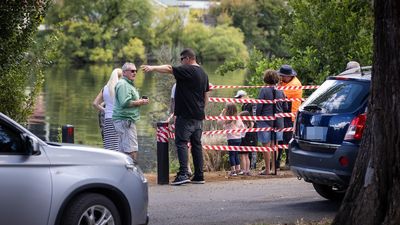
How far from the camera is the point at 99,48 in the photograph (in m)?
92.3

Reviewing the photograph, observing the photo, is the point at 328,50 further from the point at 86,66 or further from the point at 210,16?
the point at 210,16

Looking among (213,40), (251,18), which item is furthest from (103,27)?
(251,18)

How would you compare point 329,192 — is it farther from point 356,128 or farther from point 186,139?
point 186,139

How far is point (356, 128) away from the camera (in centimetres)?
972

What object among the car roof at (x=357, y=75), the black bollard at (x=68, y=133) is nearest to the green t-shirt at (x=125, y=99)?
the black bollard at (x=68, y=133)

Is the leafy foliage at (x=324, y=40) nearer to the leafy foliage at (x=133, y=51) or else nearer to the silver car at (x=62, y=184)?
the silver car at (x=62, y=184)

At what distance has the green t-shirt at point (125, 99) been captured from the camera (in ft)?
40.7

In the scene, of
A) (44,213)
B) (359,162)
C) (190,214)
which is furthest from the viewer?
(190,214)

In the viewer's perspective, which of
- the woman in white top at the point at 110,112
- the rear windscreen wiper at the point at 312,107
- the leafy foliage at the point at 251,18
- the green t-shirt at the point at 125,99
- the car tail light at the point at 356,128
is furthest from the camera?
the leafy foliage at the point at 251,18

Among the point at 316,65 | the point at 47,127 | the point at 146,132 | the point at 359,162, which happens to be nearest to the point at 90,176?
the point at 359,162

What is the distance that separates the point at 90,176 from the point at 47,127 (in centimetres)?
2837

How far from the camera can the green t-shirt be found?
12398mm

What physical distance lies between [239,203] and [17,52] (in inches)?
172

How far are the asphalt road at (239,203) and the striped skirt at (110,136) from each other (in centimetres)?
134
